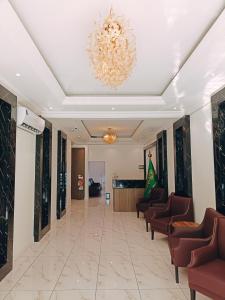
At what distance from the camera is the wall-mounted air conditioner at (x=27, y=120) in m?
3.85

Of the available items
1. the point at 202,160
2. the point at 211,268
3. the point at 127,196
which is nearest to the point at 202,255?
the point at 211,268

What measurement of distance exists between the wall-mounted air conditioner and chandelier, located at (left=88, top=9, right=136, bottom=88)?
1880 mm

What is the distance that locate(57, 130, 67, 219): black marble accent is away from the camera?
7152mm

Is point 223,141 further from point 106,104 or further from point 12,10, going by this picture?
point 12,10

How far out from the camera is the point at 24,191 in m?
4.40

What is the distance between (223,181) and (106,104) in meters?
2.69

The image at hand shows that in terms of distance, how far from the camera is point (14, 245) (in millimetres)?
3914

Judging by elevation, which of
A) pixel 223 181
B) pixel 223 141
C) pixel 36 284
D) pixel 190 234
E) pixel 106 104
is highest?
pixel 106 104

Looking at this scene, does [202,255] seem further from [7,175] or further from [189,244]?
[7,175]

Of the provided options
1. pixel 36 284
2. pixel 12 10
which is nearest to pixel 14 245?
pixel 36 284

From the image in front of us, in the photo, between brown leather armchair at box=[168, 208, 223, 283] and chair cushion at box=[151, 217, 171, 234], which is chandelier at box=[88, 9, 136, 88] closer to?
brown leather armchair at box=[168, 208, 223, 283]

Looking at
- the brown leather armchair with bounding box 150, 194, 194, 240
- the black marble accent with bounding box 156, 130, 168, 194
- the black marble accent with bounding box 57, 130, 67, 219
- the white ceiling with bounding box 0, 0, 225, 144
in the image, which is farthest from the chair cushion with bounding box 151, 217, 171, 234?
the black marble accent with bounding box 57, 130, 67, 219

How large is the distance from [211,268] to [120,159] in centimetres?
917

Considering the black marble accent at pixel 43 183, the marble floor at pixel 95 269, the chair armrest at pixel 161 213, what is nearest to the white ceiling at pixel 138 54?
the black marble accent at pixel 43 183
